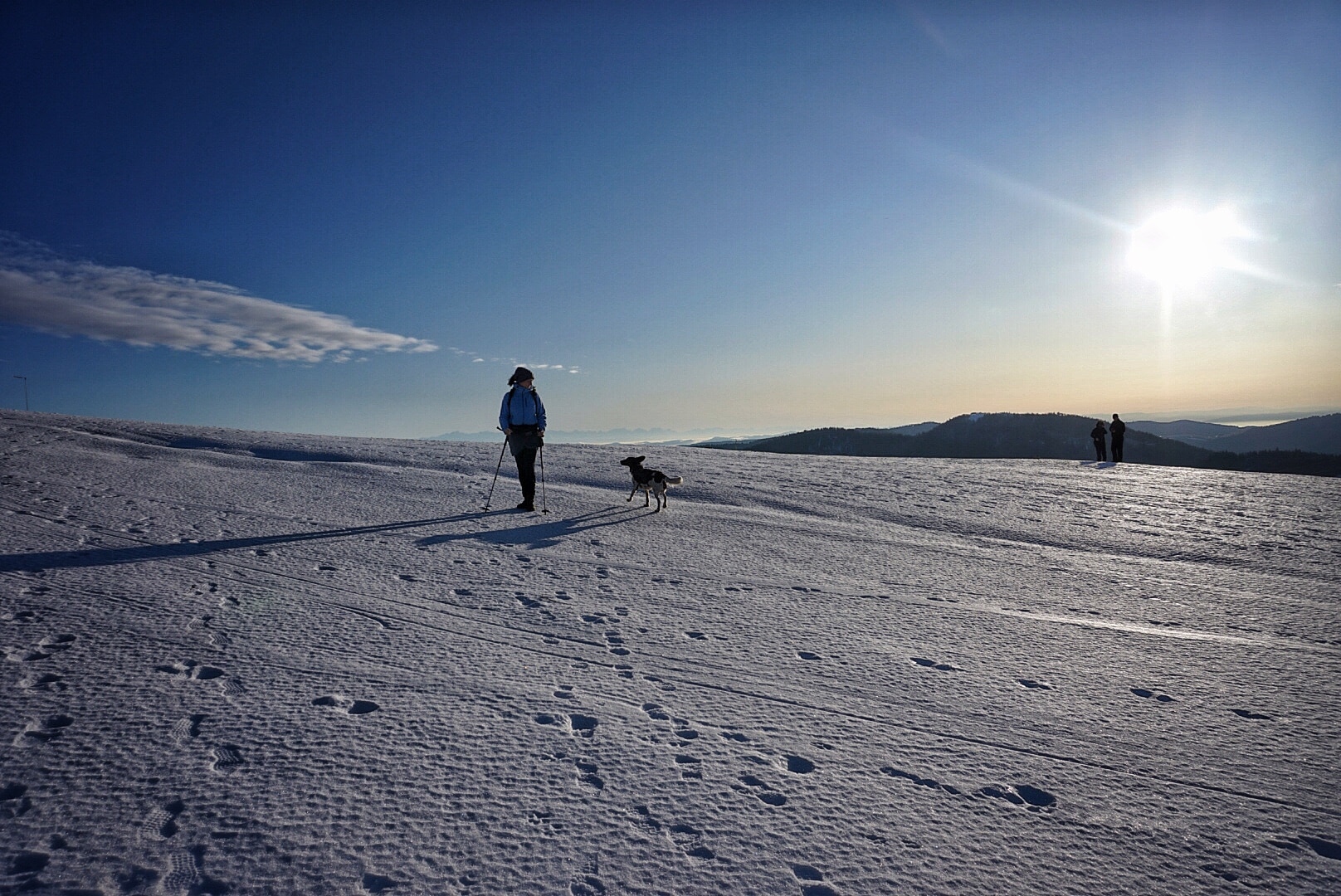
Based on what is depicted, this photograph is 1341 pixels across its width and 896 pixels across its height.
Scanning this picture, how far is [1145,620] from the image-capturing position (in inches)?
199

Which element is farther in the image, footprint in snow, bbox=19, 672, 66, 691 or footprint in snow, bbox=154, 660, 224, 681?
footprint in snow, bbox=154, 660, 224, 681

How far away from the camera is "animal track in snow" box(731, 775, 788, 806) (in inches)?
93.5

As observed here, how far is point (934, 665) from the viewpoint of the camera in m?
3.85

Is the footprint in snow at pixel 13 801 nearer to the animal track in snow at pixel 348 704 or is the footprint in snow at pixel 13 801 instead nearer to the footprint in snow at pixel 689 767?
the animal track in snow at pixel 348 704

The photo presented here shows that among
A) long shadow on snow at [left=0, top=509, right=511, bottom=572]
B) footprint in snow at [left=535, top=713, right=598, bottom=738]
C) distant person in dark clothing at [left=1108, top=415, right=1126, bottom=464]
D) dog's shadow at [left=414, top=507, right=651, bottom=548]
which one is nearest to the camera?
footprint in snow at [left=535, top=713, right=598, bottom=738]

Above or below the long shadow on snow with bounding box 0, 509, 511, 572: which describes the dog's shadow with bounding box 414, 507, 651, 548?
below

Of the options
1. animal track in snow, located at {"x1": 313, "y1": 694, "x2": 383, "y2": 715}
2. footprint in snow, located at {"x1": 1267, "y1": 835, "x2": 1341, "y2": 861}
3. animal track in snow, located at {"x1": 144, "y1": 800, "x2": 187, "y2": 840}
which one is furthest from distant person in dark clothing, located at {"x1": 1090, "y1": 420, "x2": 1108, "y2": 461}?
animal track in snow, located at {"x1": 144, "y1": 800, "x2": 187, "y2": 840}

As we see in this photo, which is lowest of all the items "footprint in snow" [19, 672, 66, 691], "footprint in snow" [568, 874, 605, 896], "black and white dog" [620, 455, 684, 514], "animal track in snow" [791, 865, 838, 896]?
"animal track in snow" [791, 865, 838, 896]

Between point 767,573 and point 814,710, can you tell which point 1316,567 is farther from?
point 814,710

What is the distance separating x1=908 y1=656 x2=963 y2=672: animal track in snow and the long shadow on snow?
19.4ft

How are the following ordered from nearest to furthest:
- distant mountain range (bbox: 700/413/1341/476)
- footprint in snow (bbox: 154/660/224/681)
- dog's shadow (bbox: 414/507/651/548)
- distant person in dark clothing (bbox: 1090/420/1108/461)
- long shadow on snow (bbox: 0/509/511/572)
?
1. footprint in snow (bbox: 154/660/224/681)
2. long shadow on snow (bbox: 0/509/511/572)
3. dog's shadow (bbox: 414/507/651/548)
4. distant person in dark clothing (bbox: 1090/420/1108/461)
5. distant mountain range (bbox: 700/413/1341/476)

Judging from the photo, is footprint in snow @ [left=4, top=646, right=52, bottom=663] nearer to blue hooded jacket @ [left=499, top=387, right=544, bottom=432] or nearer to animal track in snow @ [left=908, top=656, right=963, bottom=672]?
animal track in snow @ [left=908, top=656, right=963, bottom=672]

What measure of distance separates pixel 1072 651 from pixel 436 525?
6817 millimetres

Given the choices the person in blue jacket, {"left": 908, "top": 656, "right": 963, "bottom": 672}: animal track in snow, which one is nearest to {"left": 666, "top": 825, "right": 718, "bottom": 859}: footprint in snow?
{"left": 908, "top": 656, "right": 963, "bottom": 672}: animal track in snow
